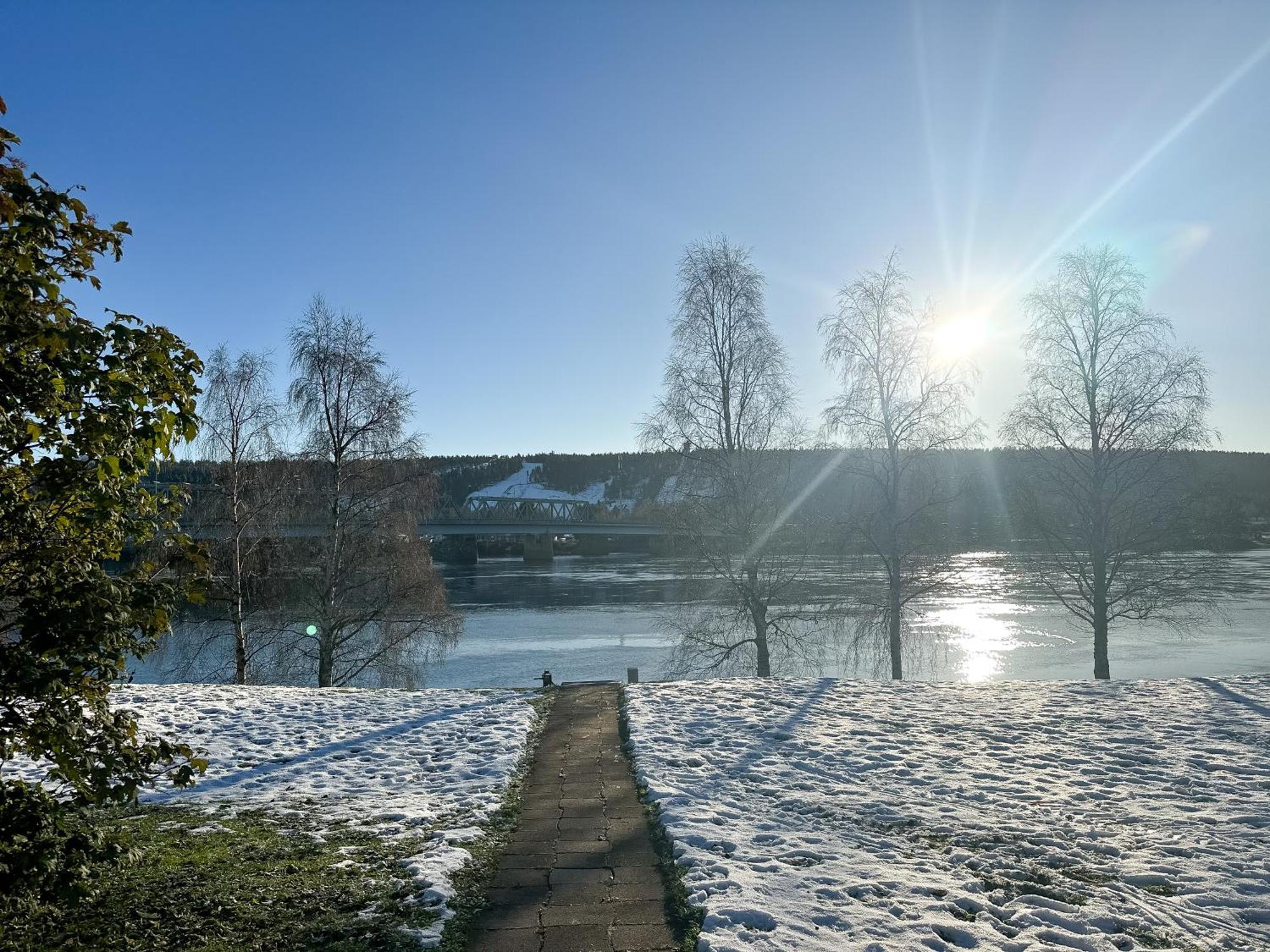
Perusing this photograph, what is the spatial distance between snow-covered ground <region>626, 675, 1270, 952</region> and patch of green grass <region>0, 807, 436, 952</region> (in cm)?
176

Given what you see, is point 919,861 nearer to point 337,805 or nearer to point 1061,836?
point 1061,836

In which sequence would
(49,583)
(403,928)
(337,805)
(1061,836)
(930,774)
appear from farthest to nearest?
1. (930,774)
2. (337,805)
3. (1061,836)
4. (403,928)
5. (49,583)

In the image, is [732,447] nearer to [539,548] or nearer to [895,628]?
[895,628]

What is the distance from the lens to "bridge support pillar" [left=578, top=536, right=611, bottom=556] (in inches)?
3386

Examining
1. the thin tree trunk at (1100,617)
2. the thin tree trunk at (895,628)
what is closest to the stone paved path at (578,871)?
the thin tree trunk at (895,628)

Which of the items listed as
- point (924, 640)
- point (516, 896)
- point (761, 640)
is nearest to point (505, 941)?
point (516, 896)

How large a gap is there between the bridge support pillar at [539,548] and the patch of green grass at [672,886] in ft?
237

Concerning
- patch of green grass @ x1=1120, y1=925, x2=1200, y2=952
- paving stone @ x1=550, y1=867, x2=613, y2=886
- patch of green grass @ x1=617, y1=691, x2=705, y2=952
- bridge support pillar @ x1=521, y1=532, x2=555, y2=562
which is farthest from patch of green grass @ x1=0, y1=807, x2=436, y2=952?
bridge support pillar @ x1=521, y1=532, x2=555, y2=562

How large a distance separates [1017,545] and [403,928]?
65828mm

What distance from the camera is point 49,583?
307 cm

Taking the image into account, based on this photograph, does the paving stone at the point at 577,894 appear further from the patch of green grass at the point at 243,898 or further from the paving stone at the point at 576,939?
the patch of green grass at the point at 243,898

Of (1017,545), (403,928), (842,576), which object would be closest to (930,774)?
(403,928)

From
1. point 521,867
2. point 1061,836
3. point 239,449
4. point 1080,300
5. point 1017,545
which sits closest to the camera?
point 521,867

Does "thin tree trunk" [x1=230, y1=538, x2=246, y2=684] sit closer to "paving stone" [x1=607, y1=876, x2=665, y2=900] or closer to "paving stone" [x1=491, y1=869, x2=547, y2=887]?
"paving stone" [x1=491, y1=869, x2=547, y2=887]
